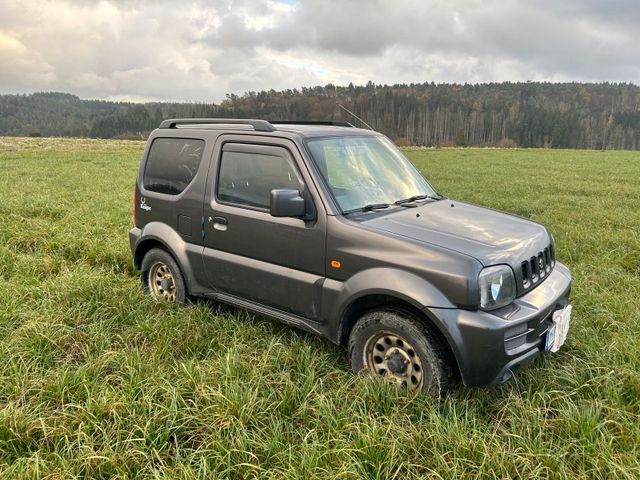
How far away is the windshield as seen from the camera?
12.4 ft

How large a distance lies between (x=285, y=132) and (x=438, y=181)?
49.3 ft

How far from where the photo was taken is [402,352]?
10.7 feet

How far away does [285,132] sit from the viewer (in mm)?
3967

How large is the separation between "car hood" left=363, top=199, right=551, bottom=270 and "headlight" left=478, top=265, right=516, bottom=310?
60mm

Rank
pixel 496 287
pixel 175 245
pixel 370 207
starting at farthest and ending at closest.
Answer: pixel 175 245, pixel 370 207, pixel 496 287

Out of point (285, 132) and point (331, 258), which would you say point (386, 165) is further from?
point (331, 258)

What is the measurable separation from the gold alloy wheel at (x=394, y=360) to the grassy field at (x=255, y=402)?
0.50 ft

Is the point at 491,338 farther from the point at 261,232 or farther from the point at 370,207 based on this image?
the point at 261,232

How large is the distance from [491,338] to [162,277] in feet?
11.2

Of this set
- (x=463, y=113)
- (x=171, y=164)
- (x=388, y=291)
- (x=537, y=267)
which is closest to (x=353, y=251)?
(x=388, y=291)

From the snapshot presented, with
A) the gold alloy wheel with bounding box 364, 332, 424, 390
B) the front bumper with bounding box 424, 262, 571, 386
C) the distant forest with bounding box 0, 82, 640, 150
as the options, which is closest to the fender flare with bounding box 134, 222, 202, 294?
the gold alloy wheel with bounding box 364, 332, 424, 390

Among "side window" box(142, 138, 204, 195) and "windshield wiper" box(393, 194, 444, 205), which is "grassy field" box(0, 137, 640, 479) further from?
"windshield wiper" box(393, 194, 444, 205)

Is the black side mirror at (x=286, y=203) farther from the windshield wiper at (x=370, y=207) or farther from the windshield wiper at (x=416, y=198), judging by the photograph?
the windshield wiper at (x=416, y=198)

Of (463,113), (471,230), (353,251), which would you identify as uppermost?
(463,113)
